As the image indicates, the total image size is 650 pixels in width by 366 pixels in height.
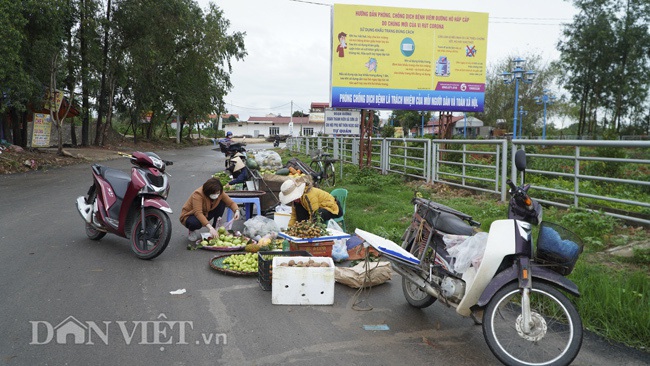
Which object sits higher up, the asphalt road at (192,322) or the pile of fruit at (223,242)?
the pile of fruit at (223,242)

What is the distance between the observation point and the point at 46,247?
7.37 m

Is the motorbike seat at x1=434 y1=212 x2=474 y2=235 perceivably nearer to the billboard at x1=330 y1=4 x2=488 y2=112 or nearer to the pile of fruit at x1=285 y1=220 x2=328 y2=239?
the pile of fruit at x1=285 y1=220 x2=328 y2=239

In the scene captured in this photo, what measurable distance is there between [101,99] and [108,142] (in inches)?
252

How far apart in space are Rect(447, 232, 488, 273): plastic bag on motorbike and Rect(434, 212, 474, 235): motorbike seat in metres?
0.20

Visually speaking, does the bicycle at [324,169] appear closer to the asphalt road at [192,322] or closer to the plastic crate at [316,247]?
the plastic crate at [316,247]

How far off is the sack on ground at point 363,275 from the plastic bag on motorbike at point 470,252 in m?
1.52

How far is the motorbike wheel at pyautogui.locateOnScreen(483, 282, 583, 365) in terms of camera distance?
3.60 metres

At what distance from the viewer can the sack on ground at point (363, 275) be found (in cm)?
590

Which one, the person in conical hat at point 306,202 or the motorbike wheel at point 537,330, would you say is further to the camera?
the person in conical hat at point 306,202

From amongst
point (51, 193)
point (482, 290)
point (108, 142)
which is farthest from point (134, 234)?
point (108, 142)

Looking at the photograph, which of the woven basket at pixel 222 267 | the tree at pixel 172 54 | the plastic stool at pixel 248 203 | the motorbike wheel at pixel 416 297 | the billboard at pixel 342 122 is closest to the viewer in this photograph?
the motorbike wheel at pixel 416 297

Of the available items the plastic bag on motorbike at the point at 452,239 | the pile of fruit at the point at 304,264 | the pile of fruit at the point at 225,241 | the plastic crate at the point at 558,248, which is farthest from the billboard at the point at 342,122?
the plastic crate at the point at 558,248

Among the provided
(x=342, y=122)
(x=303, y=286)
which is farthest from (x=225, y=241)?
(x=342, y=122)

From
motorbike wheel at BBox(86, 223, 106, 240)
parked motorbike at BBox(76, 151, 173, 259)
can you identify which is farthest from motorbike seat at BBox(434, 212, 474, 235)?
motorbike wheel at BBox(86, 223, 106, 240)
